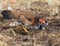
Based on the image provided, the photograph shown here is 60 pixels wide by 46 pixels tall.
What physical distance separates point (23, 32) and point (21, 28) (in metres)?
0.10

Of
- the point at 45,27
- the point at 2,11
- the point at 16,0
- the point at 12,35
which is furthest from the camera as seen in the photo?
the point at 16,0

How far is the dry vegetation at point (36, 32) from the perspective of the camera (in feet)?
16.6

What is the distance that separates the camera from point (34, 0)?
738 centimetres

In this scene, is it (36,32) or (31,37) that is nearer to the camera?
(31,37)

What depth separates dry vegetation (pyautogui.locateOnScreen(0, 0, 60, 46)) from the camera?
16.6ft

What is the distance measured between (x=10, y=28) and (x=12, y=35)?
0.93 ft

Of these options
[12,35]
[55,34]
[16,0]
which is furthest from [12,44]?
[16,0]

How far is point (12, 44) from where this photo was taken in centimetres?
499

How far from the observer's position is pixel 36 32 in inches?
219

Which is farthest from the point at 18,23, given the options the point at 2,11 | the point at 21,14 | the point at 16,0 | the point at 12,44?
the point at 16,0

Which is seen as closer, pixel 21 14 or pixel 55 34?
pixel 55 34

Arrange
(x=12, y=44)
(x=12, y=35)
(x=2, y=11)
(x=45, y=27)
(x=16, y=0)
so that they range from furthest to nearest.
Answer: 1. (x=16, y=0)
2. (x=2, y=11)
3. (x=45, y=27)
4. (x=12, y=35)
5. (x=12, y=44)

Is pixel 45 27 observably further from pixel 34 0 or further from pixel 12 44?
pixel 34 0

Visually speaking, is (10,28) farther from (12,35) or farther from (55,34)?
(55,34)
